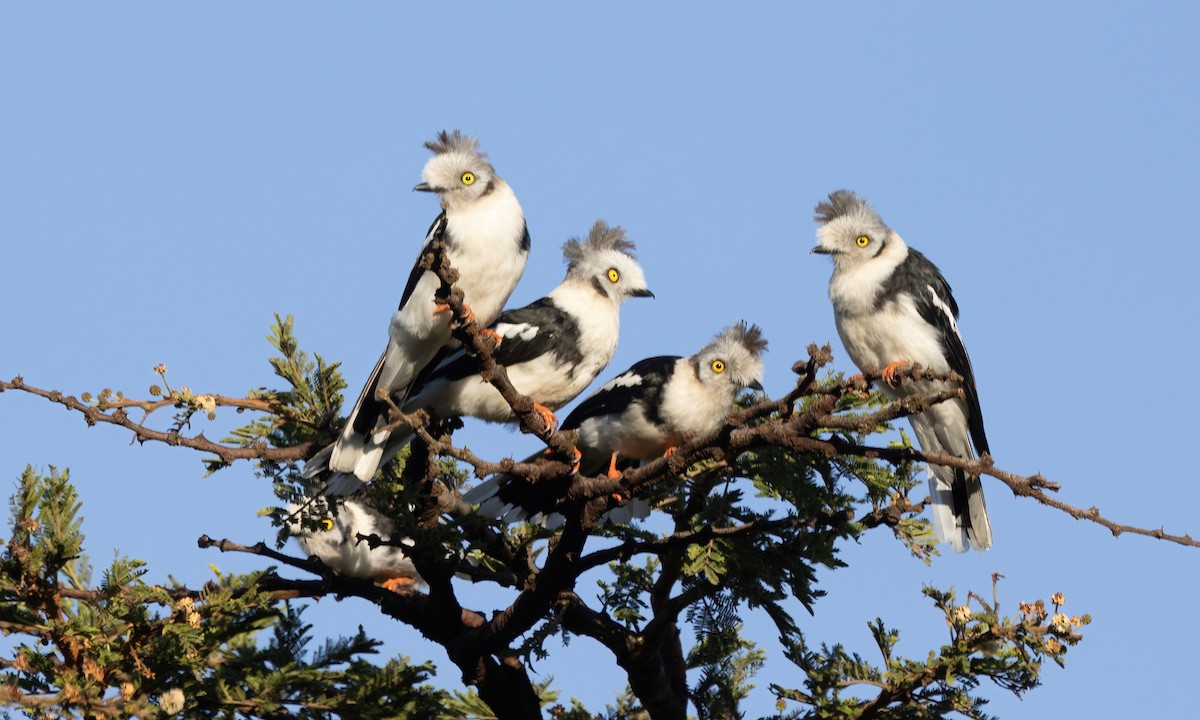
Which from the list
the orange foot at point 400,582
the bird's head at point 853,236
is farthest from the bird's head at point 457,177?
A: the orange foot at point 400,582

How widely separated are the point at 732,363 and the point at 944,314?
1112mm

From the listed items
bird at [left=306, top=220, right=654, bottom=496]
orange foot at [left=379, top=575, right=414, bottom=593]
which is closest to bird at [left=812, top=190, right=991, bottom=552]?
bird at [left=306, top=220, right=654, bottom=496]

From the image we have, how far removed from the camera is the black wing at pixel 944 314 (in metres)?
7.02

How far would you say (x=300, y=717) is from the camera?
6371mm

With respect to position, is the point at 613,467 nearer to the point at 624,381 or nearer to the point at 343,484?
the point at 624,381

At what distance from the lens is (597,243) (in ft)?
24.7

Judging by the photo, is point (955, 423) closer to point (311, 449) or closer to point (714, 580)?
point (714, 580)

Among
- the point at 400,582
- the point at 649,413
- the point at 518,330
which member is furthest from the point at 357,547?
the point at 649,413

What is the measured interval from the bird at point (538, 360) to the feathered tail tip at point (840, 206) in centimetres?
112

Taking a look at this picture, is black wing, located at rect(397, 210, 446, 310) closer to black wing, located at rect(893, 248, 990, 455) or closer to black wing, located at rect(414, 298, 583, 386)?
black wing, located at rect(414, 298, 583, 386)

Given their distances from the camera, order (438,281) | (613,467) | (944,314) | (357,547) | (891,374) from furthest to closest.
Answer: (357,547) < (944,314) < (613,467) < (891,374) < (438,281)

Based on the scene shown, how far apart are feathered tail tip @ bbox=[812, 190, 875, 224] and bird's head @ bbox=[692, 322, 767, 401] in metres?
0.80

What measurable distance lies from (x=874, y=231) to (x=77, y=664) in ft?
14.0

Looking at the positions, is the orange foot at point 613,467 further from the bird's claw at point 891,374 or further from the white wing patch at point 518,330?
the bird's claw at point 891,374
